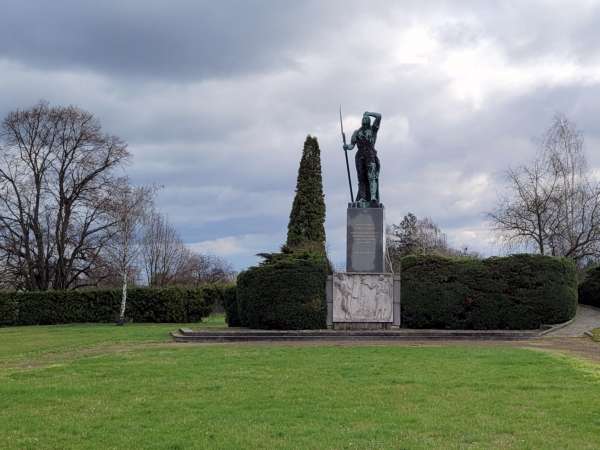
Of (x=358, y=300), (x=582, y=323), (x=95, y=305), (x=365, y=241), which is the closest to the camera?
(x=358, y=300)

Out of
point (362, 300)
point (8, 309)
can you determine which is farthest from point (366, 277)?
point (8, 309)

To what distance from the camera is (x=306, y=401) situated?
8406 millimetres

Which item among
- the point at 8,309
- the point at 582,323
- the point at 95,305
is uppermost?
the point at 95,305

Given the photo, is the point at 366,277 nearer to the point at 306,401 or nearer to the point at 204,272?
the point at 306,401

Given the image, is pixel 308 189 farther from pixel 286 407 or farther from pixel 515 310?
pixel 286 407

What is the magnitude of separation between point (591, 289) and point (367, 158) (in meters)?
10.3

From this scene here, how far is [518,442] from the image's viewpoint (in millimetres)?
6324

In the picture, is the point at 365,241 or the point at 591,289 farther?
the point at 591,289

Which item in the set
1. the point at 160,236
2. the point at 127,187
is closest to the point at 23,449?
the point at 127,187

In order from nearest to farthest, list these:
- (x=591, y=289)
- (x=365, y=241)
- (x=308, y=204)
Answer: (x=365, y=241) < (x=591, y=289) < (x=308, y=204)

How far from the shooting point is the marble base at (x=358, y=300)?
63.2 feet

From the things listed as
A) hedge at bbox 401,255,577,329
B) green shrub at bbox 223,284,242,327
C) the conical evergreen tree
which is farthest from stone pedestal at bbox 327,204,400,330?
the conical evergreen tree

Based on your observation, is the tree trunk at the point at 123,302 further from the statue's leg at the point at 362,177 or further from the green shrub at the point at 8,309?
the statue's leg at the point at 362,177

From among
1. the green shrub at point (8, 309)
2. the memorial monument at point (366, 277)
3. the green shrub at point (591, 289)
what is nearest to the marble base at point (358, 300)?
the memorial monument at point (366, 277)
